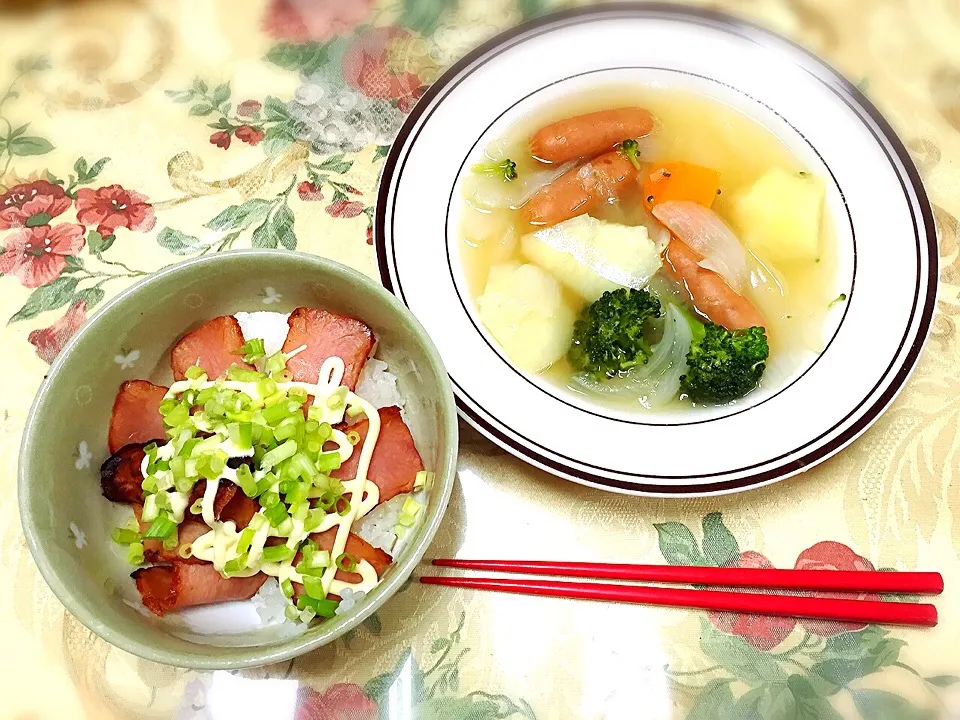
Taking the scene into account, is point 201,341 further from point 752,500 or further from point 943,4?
point 943,4

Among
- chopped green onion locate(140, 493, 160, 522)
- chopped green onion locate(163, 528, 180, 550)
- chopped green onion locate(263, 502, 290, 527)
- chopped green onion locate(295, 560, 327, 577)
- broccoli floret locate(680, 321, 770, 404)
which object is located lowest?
chopped green onion locate(163, 528, 180, 550)

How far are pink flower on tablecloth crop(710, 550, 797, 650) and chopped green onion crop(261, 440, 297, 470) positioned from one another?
1.06 meters

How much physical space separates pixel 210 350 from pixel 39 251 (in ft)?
2.43

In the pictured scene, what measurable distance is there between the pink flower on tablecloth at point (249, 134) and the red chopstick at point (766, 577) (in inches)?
58.5

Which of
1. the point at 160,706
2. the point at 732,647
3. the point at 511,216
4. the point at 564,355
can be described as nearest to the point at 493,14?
the point at 511,216

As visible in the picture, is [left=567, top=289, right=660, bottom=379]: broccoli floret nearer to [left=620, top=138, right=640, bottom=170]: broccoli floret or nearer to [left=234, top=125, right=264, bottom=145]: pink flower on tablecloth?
[left=620, top=138, right=640, bottom=170]: broccoli floret

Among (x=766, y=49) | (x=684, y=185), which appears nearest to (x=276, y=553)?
(x=684, y=185)

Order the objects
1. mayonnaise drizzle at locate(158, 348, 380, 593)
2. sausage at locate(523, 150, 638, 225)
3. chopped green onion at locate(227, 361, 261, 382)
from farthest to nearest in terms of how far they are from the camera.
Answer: sausage at locate(523, 150, 638, 225) → chopped green onion at locate(227, 361, 261, 382) → mayonnaise drizzle at locate(158, 348, 380, 593)

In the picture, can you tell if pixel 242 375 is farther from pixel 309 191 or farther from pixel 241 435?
pixel 309 191

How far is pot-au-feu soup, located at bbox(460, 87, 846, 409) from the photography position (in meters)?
1.86

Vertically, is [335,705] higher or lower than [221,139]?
lower

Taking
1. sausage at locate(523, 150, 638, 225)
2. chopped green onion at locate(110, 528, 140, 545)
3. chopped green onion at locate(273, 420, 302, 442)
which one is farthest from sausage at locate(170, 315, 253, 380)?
sausage at locate(523, 150, 638, 225)

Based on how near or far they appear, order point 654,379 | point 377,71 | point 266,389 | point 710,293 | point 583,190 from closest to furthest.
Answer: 1. point 266,389
2. point 654,379
3. point 710,293
4. point 583,190
5. point 377,71

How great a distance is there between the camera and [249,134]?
2.14m
